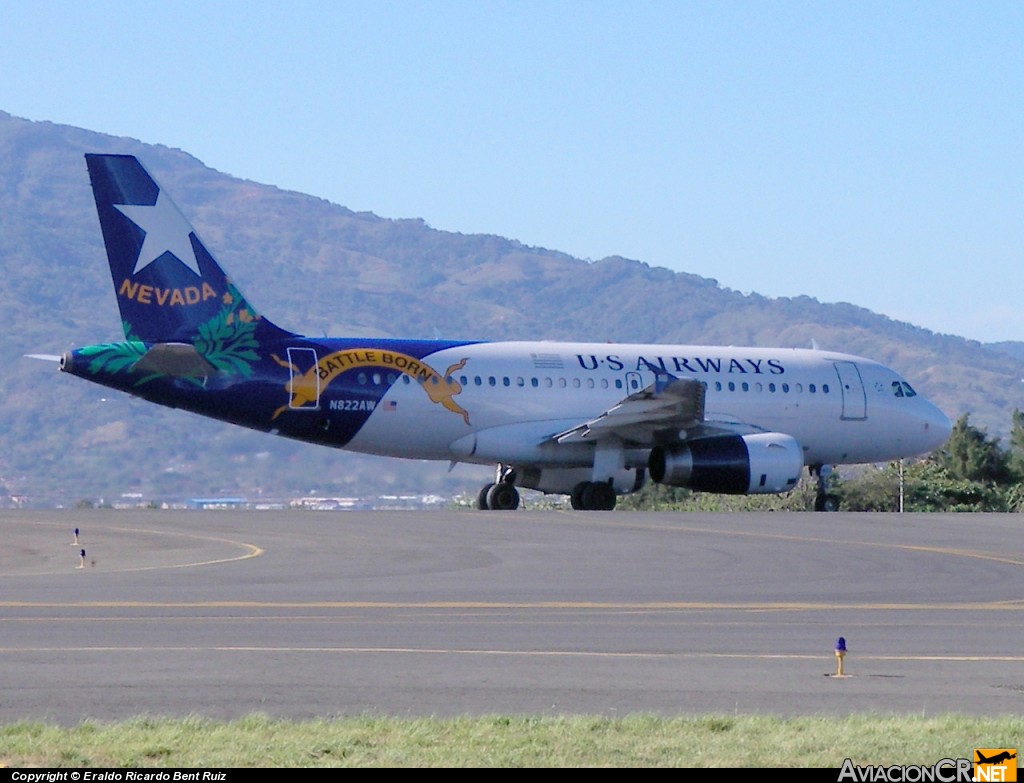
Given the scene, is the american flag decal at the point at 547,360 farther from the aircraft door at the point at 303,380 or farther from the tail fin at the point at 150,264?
the tail fin at the point at 150,264

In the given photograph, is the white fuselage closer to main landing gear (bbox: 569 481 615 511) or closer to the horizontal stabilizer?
main landing gear (bbox: 569 481 615 511)

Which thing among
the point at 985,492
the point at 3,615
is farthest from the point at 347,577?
the point at 985,492

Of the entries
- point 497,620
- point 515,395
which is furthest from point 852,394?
point 497,620

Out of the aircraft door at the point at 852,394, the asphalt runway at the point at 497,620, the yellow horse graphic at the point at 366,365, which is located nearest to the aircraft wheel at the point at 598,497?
the yellow horse graphic at the point at 366,365

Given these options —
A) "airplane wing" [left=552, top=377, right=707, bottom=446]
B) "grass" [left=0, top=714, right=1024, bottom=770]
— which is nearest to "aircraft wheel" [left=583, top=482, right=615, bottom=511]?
"airplane wing" [left=552, top=377, right=707, bottom=446]

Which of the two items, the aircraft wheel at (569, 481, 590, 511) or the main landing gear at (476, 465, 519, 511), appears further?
the main landing gear at (476, 465, 519, 511)

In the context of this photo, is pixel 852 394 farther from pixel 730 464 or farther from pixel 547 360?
pixel 547 360

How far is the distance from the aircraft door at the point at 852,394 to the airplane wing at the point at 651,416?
587 centimetres

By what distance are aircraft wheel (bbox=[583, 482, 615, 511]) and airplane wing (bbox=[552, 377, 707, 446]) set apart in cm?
104

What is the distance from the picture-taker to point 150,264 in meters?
34.2

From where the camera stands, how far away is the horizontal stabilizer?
1316 inches

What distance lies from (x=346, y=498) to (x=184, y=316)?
20.0 feet

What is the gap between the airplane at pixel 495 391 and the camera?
112 feet

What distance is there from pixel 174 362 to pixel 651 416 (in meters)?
9.77
